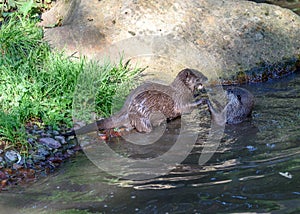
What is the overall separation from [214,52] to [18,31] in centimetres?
287

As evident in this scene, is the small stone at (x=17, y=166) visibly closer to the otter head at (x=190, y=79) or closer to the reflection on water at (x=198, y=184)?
the reflection on water at (x=198, y=184)

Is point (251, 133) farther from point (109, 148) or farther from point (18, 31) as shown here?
point (18, 31)

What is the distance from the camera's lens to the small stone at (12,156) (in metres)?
5.56

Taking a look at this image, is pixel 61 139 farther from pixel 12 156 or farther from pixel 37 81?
pixel 37 81

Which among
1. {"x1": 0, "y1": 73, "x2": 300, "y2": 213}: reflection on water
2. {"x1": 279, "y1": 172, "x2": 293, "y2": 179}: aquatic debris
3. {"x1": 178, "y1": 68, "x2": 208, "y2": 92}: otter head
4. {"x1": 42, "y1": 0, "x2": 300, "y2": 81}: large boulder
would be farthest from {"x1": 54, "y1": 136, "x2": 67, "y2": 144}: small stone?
{"x1": 279, "y1": 172, "x2": 293, "y2": 179}: aquatic debris

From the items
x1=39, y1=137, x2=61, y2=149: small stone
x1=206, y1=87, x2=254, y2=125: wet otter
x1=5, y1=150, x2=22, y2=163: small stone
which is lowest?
x1=5, y1=150, x2=22, y2=163: small stone

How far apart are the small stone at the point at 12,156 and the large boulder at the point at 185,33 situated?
248 cm

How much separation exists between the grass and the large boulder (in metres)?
0.44

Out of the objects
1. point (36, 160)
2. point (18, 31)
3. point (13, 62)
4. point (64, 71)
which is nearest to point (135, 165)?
point (36, 160)

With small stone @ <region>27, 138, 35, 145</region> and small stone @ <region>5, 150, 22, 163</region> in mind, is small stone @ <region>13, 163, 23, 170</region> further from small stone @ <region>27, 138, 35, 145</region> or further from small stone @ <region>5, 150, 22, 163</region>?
small stone @ <region>27, 138, 35, 145</region>

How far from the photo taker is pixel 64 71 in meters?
6.92

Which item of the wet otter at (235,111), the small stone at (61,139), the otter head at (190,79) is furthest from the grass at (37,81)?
the wet otter at (235,111)

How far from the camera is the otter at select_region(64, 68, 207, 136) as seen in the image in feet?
20.7

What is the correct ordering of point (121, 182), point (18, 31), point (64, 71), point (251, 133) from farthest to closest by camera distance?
point (18, 31) < point (64, 71) < point (251, 133) < point (121, 182)
